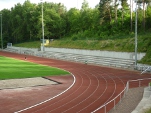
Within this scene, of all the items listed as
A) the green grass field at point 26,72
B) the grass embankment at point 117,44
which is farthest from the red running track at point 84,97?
the grass embankment at point 117,44

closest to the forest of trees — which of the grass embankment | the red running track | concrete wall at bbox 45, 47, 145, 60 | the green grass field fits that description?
the grass embankment

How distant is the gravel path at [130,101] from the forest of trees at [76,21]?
28311mm

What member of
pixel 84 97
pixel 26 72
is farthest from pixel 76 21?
pixel 84 97

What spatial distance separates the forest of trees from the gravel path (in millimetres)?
28311

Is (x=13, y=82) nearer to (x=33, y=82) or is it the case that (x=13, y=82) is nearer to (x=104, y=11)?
(x=33, y=82)

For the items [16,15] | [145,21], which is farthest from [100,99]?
[16,15]

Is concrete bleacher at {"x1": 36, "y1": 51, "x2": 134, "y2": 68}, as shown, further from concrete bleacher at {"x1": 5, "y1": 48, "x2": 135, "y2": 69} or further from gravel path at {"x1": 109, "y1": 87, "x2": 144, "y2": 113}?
gravel path at {"x1": 109, "y1": 87, "x2": 144, "y2": 113}

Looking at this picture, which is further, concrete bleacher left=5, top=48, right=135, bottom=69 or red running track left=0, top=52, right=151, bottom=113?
concrete bleacher left=5, top=48, right=135, bottom=69

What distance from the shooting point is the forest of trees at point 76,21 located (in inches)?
1921

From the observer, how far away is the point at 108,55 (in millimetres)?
38875

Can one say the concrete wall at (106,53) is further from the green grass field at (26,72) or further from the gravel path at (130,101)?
the gravel path at (130,101)

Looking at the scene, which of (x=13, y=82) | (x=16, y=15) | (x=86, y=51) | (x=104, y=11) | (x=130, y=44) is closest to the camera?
(x=13, y=82)

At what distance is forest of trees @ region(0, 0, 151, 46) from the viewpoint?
4878 cm

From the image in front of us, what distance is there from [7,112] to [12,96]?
3887 millimetres
